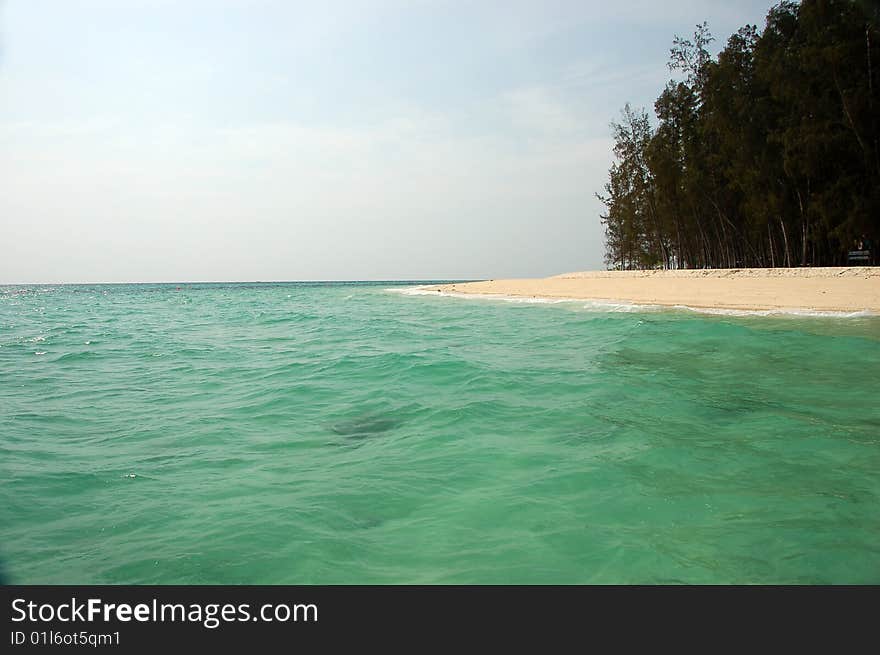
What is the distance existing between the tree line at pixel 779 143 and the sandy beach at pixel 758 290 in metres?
3.20

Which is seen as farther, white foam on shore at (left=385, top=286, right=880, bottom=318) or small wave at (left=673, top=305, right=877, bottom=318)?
white foam on shore at (left=385, top=286, right=880, bottom=318)

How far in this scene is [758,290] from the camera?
18.1 meters

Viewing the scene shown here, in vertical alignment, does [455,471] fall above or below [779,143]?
below

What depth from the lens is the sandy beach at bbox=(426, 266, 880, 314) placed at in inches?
593

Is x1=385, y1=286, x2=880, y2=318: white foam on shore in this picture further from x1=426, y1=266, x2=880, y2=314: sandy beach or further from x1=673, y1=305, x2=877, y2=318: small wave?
x1=426, y1=266, x2=880, y2=314: sandy beach

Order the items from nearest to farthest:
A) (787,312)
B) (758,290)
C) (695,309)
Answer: (787,312), (695,309), (758,290)

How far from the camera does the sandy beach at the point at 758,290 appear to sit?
15.1 meters

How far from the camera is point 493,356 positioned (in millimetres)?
9469

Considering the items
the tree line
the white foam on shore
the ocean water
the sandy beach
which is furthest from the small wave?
the tree line

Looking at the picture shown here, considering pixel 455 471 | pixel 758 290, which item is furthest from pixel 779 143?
pixel 455 471

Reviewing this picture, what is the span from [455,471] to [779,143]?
24.7 meters

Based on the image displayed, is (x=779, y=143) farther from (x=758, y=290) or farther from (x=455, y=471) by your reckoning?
(x=455, y=471)

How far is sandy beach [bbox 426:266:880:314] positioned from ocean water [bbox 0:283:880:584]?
7.63 m
